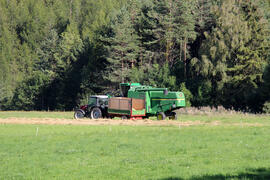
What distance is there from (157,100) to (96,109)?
6125 mm

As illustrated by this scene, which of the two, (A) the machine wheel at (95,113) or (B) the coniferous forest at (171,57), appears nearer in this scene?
(A) the machine wheel at (95,113)

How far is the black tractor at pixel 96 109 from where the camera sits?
37.6 m

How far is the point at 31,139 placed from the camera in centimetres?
2252

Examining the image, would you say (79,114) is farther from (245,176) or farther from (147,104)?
(245,176)

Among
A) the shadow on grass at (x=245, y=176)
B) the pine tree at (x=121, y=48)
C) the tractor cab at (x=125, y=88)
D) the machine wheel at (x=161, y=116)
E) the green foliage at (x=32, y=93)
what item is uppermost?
the pine tree at (x=121, y=48)

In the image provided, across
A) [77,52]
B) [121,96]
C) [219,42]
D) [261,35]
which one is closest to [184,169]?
[121,96]

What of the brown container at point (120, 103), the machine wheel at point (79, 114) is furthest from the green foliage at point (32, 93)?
the brown container at point (120, 103)

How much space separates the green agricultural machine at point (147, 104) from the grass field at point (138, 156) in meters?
11.5

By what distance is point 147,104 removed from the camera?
116ft

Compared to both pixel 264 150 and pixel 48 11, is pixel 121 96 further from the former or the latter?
pixel 48 11

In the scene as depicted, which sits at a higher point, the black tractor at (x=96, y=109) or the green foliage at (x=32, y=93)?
the green foliage at (x=32, y=93)

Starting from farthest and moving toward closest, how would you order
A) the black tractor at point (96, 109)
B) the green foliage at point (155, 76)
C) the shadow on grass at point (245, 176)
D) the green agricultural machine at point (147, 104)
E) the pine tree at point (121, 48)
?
the pine tree at point (121, 48) → the green foliage at point (155, 76) → the black tractor at point (96, 109) → the green agricultural machine at point (147, 104) → the shadow on grass at point (245, 176)

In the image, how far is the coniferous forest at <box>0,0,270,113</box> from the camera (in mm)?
54219

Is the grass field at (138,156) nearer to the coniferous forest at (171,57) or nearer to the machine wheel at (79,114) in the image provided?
the machine wheel at (79,114)
